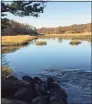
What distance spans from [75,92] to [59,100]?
11.4ft

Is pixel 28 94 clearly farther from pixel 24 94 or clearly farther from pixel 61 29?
pixel 61 29

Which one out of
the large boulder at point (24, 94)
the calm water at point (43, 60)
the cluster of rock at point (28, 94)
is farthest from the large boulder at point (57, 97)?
the calm water at point (43, 60)

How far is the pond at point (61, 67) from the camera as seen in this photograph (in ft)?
53.6

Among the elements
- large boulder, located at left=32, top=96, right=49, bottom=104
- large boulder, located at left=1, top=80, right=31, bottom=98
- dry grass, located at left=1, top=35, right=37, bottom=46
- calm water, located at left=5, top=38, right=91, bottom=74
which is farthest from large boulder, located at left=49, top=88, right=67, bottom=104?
calm water, located at left=5, top=38, right=91, bottom=74

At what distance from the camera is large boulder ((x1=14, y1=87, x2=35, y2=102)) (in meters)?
12.5

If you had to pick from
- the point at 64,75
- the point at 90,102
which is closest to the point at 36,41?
the point at 64,75

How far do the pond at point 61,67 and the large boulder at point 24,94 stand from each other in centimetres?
203

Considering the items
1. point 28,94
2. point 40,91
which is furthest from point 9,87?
point 40,91

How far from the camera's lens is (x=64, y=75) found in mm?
20250

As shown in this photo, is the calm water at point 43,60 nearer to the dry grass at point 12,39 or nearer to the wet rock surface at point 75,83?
the dry grass at point 12,39

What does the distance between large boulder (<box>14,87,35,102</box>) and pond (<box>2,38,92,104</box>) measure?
203 centimetres

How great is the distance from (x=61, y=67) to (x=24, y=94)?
1101 cm

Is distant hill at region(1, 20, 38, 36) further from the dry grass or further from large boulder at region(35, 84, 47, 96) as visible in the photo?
large boulder at region(35, 84, 47, 96)

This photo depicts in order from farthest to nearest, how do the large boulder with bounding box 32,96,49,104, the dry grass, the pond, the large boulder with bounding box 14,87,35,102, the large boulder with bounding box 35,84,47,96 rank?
the dry grass → the pond → the large boulder with bounding box 35,84,47,96 → the large boulder with bounding box 14,87,35,102 → the large boulder with bounding box 32,96,49,104
